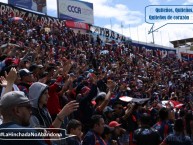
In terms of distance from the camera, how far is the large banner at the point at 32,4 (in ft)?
107

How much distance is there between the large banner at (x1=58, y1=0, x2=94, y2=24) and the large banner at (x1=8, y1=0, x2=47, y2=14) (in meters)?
1.68

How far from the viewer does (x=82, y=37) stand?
91.9 ft

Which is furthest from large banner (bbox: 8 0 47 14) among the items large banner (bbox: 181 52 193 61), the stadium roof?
the stadium roof

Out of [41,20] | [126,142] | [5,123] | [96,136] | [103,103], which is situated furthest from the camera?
[41,20]

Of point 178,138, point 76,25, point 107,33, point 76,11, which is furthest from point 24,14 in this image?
point 178,138

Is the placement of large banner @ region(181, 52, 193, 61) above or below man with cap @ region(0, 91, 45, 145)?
above

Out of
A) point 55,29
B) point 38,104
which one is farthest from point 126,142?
point 55,29

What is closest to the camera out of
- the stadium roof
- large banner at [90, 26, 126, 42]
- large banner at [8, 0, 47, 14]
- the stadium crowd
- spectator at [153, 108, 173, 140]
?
the stadium crowd

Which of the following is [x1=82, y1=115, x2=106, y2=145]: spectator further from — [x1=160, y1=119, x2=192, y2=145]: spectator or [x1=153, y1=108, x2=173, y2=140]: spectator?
[x1=153, y1=108, x2=173, y2=140]: spectator

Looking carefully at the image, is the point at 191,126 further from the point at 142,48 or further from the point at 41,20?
the point at 142,48

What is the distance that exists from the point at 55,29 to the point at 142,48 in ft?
48.7

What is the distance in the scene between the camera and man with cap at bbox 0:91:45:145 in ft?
7.55

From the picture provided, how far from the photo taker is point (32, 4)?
33.8 meters

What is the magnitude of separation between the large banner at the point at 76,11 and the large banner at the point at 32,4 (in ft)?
5.50
